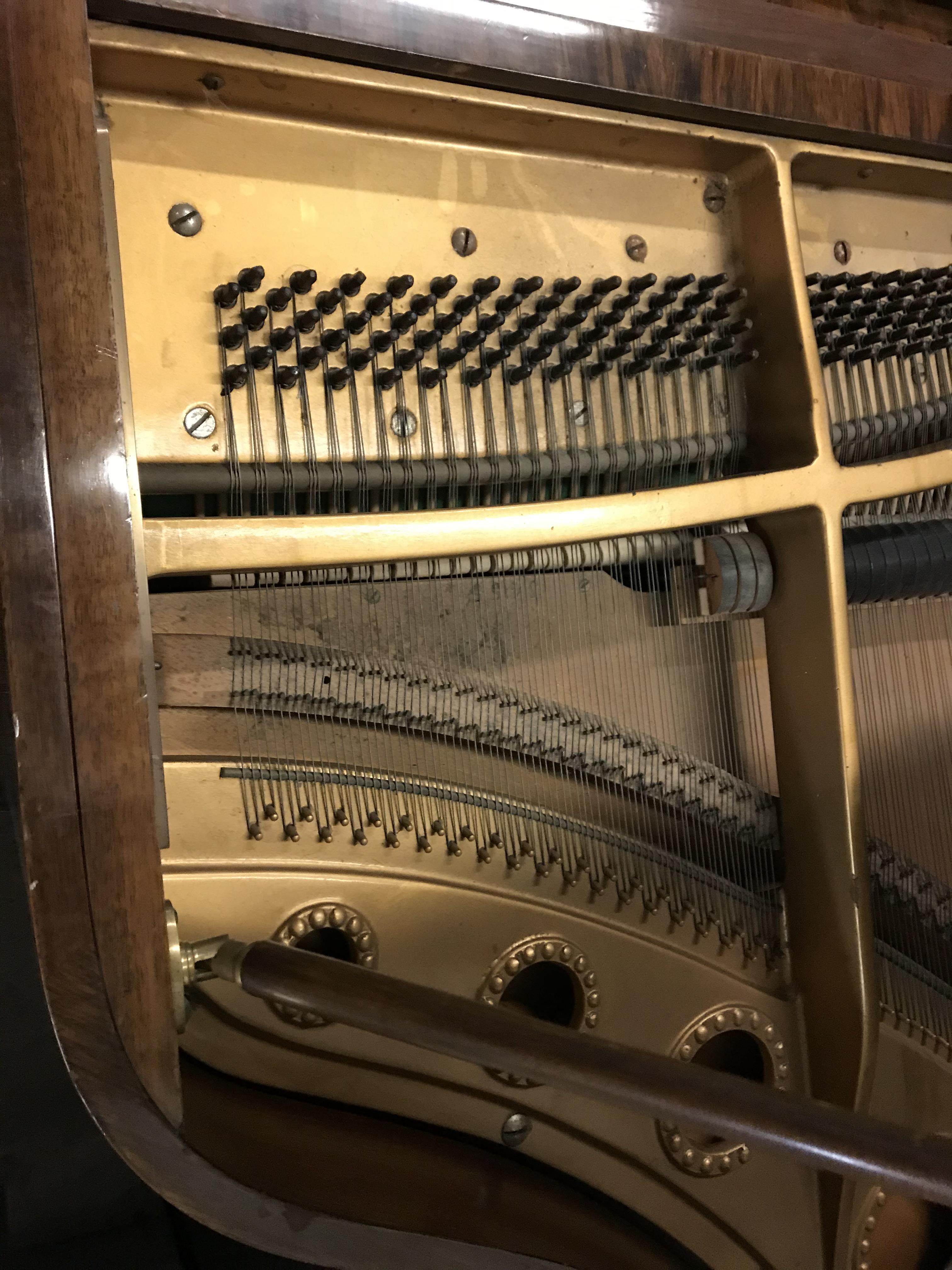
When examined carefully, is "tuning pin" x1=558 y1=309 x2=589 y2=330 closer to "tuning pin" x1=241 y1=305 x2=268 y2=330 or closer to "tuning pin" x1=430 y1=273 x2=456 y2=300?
"tuning pin" x1=430 y1=273 x2=456 y2=300

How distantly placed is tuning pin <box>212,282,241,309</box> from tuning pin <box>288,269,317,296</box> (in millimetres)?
76

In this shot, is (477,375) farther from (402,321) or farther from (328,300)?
(328,300)

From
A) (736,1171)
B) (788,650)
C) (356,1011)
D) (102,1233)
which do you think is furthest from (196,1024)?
(788,650)

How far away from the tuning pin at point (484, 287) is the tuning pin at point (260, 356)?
1.18 feet

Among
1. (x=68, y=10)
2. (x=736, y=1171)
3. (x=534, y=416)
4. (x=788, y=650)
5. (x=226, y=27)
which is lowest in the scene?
(x=736, y=1171)

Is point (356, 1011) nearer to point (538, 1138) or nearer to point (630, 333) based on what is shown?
point (538, 1138)

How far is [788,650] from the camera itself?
1835 millimetres

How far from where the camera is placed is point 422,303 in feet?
5.19

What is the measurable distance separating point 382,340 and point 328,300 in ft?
0.33

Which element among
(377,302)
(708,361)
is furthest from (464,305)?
(708,361)

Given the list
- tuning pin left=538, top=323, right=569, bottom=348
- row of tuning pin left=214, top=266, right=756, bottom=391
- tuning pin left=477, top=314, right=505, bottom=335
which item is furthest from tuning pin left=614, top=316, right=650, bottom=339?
tuning pin left=477, top=314, right=505, bottom=335

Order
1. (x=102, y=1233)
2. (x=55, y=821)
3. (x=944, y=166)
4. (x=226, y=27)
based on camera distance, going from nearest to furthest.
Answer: (x=55, y=821) → (x=226, y=27) → (x=102, y=1233) → (x=944, y=166)

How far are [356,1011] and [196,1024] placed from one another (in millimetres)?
408

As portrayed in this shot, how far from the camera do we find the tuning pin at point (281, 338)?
1.46 m
